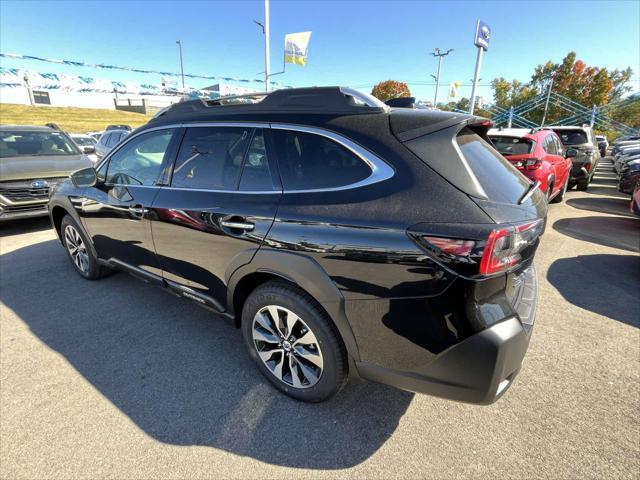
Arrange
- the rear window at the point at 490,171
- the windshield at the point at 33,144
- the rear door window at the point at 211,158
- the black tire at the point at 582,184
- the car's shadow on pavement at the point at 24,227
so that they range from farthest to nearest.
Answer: the black tire at the point at 582,184
the windshield at the point at 33,144
the car's shadow on pavement at the point at 24,227
the rear door window at the point at 211,158
the rear window at the point at 490,171

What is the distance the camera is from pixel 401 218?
1636 millimetres

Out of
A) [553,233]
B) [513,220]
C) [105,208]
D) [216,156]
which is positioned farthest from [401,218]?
[553,233]

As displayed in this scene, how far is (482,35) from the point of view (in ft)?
41.4

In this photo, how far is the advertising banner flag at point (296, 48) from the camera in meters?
13.9

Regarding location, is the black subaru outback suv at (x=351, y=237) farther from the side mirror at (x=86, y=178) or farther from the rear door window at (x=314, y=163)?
the side mirror at (x=86, y=178)

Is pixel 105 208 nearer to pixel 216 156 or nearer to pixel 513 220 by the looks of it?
pixel 216 156

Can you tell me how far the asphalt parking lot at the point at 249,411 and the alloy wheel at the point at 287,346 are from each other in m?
0.19

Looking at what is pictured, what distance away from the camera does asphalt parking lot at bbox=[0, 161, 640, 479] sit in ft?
6.12

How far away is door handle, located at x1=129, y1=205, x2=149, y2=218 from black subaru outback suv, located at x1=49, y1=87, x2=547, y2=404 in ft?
0.27

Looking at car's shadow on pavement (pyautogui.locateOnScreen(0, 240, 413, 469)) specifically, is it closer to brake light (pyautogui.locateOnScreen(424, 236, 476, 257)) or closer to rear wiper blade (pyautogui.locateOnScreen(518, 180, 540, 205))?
brake light (pyautogui.locateOnScreen(424, 236, 476, 257))

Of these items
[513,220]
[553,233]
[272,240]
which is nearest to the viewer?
[513,220]

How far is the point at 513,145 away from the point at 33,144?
355 inches

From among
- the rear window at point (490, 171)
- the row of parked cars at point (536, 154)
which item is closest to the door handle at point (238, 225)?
the rear window at point (490, 171)

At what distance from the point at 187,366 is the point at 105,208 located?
5.71 feet
